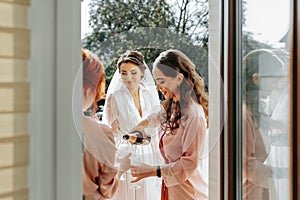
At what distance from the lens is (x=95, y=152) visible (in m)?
1.62

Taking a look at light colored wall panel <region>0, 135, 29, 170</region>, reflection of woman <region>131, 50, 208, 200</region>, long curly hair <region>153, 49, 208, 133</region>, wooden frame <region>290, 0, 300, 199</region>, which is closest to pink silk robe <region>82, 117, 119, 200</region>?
→ reflection of woman <region>131, 50, 208, 200</region>

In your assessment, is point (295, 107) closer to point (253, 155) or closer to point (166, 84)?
point (253, 155)

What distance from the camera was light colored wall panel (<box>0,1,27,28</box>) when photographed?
92 cm

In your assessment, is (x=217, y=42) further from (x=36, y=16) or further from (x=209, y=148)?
(x=36, y=16)

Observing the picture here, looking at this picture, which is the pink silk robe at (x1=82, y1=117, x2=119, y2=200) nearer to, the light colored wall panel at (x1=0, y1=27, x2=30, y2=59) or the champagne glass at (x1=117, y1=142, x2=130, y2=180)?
the champagne glass at (x1=117, y1=142, x2=130, y2=180)

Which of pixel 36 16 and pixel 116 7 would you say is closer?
pixel 36 16

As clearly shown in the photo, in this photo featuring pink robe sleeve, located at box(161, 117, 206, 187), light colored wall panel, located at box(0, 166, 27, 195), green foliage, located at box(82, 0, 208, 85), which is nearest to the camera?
light colored wall panel, located at box(0, 166, 27, 195)

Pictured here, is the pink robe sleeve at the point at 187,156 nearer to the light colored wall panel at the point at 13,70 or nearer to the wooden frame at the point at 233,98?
the wooden frame at the point at 233,98

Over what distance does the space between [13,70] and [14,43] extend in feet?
0.23

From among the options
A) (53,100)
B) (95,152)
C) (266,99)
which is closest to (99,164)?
(95,152)

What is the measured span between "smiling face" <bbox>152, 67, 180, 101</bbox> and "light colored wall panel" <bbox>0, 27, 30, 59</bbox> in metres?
0.94

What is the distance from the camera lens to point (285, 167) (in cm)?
153

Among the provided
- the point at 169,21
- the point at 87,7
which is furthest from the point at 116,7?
the point at 169,21

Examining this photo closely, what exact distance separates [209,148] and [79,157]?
111 centimetres
